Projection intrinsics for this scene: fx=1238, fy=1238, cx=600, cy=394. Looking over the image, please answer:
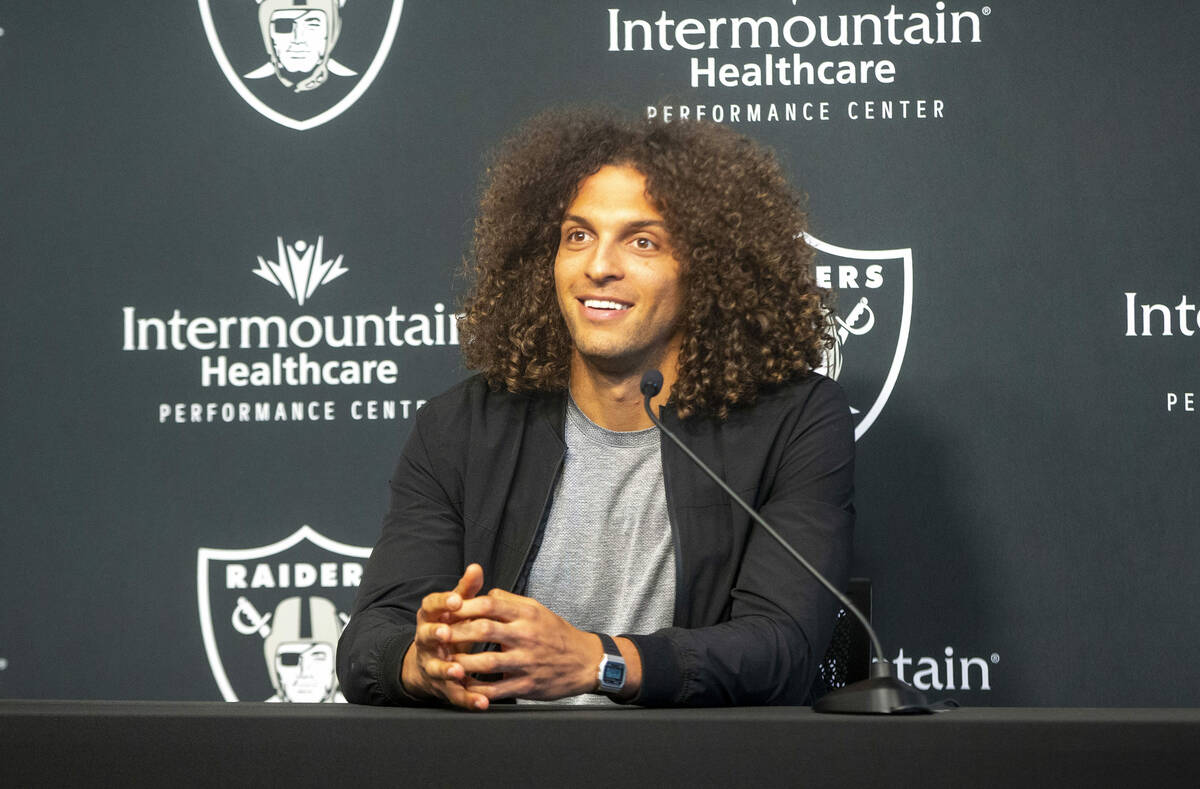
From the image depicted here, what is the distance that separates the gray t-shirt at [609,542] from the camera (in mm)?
1799

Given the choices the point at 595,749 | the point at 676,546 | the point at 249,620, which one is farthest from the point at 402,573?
the point at 595,749

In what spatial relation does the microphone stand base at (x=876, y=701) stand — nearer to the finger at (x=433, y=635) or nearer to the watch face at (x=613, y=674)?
the watch face at (x=613, y=674)

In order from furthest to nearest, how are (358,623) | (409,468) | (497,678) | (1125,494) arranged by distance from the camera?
(1125,494)
(409,468)
(358,623)
(497,678)

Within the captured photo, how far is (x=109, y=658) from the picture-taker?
7.87ft

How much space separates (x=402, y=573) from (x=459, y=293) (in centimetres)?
76

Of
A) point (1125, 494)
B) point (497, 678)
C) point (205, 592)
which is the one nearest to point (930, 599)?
point (1125, 494)

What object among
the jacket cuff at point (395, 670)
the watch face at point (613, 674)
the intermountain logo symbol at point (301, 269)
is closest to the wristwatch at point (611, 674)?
the watch face at point (613, 674)

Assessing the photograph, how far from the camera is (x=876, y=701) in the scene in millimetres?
1019

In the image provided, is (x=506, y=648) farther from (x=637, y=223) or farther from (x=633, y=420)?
(x=637, y=223)

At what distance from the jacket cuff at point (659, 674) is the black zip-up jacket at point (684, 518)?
0.46ft

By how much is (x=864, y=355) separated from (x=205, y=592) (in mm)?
1330

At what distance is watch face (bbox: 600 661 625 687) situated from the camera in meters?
1.30

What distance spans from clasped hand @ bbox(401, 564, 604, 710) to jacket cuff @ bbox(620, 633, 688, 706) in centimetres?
5

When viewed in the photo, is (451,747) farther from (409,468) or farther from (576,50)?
(576,50)
